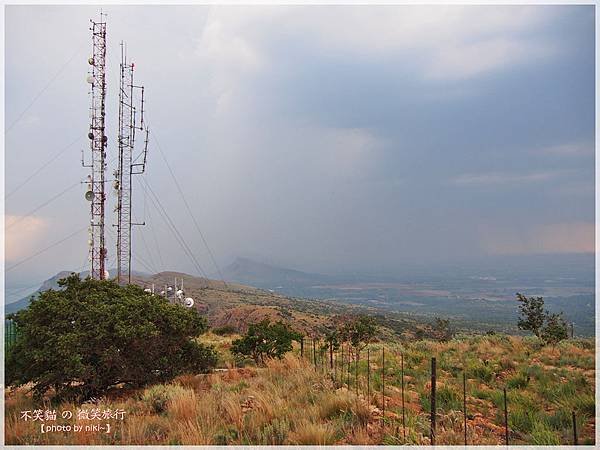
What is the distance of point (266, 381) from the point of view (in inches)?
321

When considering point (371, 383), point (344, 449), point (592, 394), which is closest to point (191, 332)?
point (371, 383)

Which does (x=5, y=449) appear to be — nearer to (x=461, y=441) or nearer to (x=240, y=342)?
(x=461, y=441)

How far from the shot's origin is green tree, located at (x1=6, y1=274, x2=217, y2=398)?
8320 millimetres

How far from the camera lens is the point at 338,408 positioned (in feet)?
19.6

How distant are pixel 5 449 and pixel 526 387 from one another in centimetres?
820

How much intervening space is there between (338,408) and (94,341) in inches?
208

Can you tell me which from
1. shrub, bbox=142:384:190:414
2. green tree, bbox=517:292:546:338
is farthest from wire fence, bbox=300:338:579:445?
green tree, bbox=517:292:546:338

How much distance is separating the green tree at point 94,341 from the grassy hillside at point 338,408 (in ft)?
1.75

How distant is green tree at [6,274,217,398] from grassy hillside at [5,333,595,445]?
534 millimetres

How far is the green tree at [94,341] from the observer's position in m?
8.32

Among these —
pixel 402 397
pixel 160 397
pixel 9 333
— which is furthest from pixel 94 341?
pixel 402 397

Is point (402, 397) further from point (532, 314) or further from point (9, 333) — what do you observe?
point (532, 314)

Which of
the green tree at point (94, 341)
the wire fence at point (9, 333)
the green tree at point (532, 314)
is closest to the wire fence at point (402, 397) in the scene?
the green tree at point (94, 341)

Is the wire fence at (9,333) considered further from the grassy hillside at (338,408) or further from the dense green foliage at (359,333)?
the dense green foliage at (359,333)
